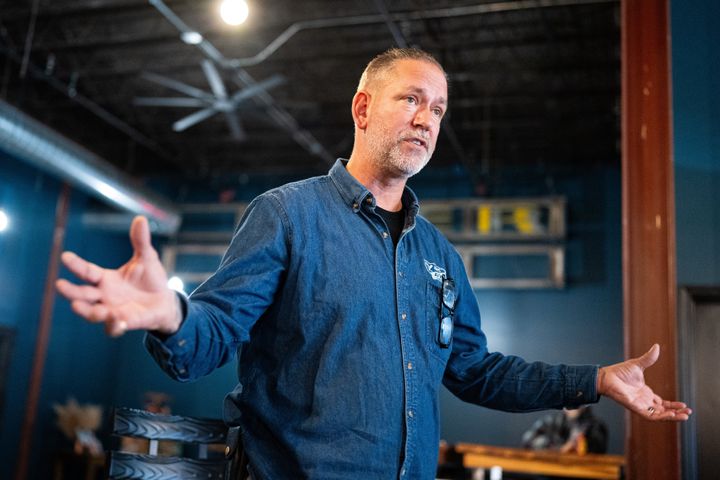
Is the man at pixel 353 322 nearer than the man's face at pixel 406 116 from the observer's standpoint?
Yes

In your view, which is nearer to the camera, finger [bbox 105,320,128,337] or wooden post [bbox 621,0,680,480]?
finger [bbox 105,320,128,337]

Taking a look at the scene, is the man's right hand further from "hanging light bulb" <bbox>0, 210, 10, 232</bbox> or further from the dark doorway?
"hanging light bulb" <bbox>0, 210, 10, 232</bbox>

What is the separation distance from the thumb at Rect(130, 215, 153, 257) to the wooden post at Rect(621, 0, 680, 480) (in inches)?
72.0

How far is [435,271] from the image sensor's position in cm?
175

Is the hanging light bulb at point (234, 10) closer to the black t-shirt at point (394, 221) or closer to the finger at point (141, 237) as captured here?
the black t-shirt at point (394, 221)

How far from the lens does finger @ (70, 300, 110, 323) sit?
107 centimetres

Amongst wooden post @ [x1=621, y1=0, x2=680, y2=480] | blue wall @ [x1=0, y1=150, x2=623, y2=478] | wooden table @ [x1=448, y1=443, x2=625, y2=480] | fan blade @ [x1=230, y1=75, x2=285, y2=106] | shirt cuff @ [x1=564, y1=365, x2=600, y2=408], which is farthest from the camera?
blue wall @ [x1=0, y1=150, x2=623, y2=478]

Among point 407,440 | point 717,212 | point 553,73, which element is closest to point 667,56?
point 717,212

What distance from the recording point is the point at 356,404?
1.45 metres

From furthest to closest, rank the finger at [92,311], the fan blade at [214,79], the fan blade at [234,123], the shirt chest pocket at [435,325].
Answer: the fan blade at [234,123]
the fan blade at [214,79]
the shirt chest pocket at [435,325]
the finger at [92,311]

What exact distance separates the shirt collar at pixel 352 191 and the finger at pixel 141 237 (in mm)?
644

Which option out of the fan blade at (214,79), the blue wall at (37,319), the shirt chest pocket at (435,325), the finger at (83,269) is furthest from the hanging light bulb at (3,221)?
the finger at (83,269)

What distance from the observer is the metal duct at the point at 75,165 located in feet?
22.5

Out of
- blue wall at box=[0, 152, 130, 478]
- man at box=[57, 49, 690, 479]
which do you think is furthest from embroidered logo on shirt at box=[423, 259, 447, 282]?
blue wall at box=[0, 152, 130, 478]
